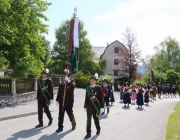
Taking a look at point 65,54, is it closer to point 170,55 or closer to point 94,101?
point 170,55

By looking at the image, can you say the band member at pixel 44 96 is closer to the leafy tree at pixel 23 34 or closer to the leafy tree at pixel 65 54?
the leafy tree at pixel 23 34

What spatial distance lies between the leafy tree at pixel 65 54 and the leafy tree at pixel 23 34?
2775 centimetres

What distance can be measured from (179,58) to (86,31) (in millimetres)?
28158

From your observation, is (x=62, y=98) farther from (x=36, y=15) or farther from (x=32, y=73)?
(x=36, y=15)

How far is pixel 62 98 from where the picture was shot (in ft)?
30.8

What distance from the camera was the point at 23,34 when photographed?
23.9 metres

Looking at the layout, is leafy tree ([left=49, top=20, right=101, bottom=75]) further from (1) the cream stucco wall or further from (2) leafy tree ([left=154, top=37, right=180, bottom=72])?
(2) leafy tree ([left=154, top=37, right=180, bottom=72])

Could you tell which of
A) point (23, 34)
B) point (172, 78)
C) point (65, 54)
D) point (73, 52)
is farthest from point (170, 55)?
point (73, 52)

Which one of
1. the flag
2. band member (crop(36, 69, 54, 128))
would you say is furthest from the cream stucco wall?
band member (crop(36, 69, 54, 128))

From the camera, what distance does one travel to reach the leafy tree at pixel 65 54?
55.9 meters

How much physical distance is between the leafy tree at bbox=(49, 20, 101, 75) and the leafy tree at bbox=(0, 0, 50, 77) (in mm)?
27751

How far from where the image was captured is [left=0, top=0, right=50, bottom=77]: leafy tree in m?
21.6

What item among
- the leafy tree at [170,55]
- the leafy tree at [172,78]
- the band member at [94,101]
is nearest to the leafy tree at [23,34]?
the band member at [94,101]

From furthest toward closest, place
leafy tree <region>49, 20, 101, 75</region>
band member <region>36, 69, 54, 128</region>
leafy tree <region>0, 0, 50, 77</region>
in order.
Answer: leafy tree <region>49, 20, 101, 75</region>, leafy tree <region>0, 0, 50, 77</region>, band member <region>36, 69, 54, 128</region>
